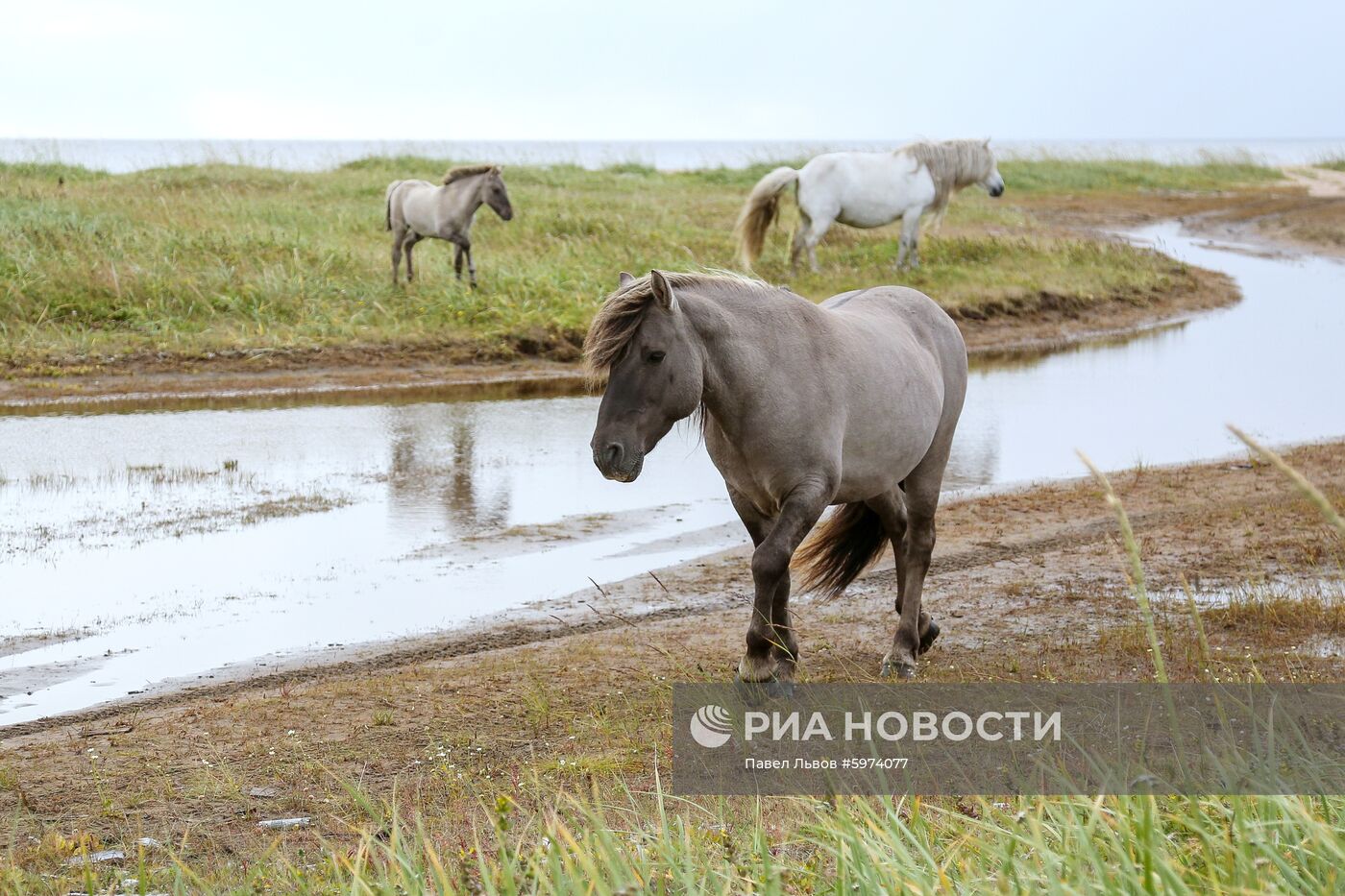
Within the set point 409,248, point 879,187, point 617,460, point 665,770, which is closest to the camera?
point 665,770

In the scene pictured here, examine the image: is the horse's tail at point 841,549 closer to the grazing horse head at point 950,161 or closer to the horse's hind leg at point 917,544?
the horse's hind leg at point 917,544

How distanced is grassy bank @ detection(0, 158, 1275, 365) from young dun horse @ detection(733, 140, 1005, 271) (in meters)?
0.62

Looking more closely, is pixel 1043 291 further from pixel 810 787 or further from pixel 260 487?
pixel 810 787

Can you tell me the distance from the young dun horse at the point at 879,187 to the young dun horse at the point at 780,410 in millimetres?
12301

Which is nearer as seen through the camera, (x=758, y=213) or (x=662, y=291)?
(x=662, y=291)

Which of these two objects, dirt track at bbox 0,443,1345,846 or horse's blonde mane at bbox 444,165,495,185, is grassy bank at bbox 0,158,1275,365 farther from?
dirt track at bbox 0,443,1345,846

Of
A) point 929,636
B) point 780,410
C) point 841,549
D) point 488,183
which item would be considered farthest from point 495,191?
point 780,410

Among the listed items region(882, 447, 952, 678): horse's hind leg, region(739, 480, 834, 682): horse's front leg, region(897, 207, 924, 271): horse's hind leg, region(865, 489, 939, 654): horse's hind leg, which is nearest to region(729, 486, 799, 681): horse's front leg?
region(739, 480, 834, 682): horse's front leg

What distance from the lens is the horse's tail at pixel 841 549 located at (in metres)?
5.90

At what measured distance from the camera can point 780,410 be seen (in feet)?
15.7

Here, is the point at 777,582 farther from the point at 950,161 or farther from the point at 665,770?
the point at 950,161

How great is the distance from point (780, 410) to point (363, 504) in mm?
4658

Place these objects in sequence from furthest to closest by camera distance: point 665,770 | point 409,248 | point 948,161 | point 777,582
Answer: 1. point 948,161
2. point 409,248
3. point 777,582
4. point 665,770

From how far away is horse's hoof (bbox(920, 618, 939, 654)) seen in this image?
18.7 ft
